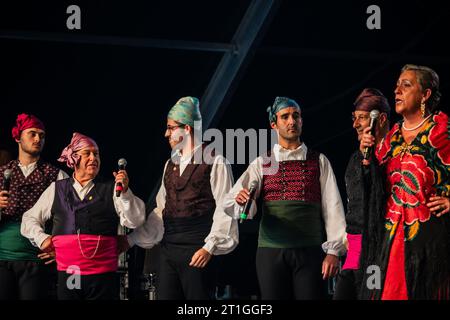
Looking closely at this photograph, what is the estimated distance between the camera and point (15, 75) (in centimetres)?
802

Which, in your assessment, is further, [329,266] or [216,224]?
[216,224]

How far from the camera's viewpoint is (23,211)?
571 cm

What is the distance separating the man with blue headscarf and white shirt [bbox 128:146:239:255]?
79 millimetres

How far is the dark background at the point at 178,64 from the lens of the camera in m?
7.56

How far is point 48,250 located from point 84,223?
1.04ft

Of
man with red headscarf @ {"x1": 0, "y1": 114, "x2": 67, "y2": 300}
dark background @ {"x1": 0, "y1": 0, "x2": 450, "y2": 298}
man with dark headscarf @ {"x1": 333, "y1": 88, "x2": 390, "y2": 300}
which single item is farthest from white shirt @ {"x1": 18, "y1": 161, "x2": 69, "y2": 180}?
man with dark headscarf @ {"x1": 333, "y1": 88, "x2": 390, "y2": 300}

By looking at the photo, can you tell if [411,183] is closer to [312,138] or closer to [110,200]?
[110,200]

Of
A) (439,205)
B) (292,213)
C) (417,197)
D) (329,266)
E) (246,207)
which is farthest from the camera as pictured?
(292,213)

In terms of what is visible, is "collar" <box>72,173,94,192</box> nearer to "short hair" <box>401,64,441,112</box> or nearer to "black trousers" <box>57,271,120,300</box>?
"black trousers" <box>57,271,120,300</box>

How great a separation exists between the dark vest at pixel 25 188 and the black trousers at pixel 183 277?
112 centimetres

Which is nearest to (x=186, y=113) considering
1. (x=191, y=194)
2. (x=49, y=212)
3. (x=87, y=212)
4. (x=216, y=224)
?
(x=191, y=194)

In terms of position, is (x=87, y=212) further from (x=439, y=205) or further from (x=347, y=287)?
(x=439, y=205)

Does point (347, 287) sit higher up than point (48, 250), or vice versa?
point (48, 250)

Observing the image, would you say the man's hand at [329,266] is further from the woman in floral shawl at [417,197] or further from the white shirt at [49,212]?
the white shirt at [49,212]
